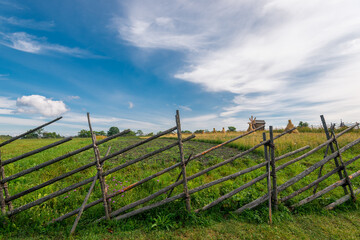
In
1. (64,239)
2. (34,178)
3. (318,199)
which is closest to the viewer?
(64,239)

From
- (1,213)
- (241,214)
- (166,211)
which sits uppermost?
(1,213)

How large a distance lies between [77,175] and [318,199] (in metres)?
7.25

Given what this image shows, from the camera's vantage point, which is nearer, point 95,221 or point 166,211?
point 95,221

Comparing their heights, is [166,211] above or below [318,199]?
above

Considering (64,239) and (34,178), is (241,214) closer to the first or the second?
(64,239)

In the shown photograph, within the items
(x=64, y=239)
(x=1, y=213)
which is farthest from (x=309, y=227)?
(x=1, y=213)

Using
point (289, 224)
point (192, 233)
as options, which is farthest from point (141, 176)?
point (289, 224)

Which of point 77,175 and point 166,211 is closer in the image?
point 166,211

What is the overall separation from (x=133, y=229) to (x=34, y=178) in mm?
4883

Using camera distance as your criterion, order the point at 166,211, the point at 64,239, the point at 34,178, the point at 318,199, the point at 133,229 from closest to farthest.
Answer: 1. the point at 64,239
2. the point at 133,229
3. the point at 166,211
4. the point at 318,199
5. the point at 34,178

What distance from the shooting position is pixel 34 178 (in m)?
5.72

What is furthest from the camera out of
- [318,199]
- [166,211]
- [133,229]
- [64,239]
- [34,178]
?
[34,178]

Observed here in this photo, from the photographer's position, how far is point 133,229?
3.14m

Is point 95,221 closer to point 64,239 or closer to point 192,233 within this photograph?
point 64,239
